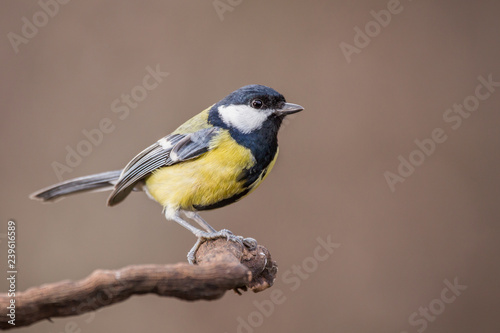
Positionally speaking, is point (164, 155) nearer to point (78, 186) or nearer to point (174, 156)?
point (174, 156)

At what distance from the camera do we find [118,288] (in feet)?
3.28

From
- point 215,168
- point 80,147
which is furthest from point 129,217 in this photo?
point 215,168

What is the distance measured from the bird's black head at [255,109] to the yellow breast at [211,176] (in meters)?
0.07

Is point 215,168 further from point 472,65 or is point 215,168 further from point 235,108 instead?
point 472,65

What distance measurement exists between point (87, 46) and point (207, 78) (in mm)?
798

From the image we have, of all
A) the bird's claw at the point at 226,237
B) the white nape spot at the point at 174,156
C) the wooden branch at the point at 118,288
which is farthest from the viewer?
the white nape spot at the point at 174,156

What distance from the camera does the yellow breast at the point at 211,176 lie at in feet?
5.90

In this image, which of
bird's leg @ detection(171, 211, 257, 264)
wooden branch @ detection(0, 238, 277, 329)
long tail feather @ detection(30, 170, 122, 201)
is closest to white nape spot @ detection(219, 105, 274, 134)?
bird's leg @ detection(171, 211, 257, 264)

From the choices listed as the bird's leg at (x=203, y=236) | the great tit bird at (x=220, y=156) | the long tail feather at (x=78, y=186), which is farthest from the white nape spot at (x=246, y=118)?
the long tail feather at (x=78, y=186)

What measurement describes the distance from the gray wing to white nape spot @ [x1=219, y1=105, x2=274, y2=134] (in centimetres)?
8

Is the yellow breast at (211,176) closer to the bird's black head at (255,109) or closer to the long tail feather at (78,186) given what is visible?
the bird's black head at (255,109)

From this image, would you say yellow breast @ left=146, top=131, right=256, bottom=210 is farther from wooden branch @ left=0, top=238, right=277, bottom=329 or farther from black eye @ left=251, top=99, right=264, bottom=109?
wooden branch @ left=0, top=238, right=277, bottom=329

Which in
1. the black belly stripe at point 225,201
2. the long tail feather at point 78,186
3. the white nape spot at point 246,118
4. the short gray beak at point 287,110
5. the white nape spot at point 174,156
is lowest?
the black belly stripe at point 225,201

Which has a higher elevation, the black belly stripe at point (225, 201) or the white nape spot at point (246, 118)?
the white nape spot at point (246, 118)
